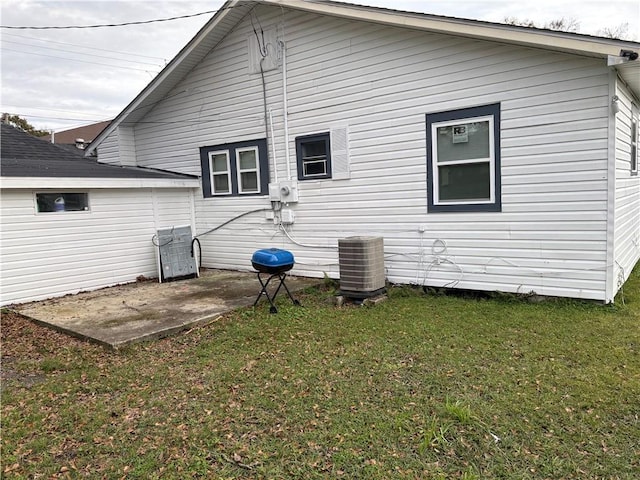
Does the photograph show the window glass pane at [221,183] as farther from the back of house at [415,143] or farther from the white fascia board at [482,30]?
the white fascia board at [482,30]

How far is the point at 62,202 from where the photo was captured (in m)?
7.90

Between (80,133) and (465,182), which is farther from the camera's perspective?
(80,133)

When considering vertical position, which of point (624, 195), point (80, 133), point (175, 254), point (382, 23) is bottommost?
point (175, 254)

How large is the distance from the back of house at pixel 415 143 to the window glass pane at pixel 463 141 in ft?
0.06

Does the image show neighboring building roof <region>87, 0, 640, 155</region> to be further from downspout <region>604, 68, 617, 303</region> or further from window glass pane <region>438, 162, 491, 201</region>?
window glass pane <region>438, 162, 491, 201</region>

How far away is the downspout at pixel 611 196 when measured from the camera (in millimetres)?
5254

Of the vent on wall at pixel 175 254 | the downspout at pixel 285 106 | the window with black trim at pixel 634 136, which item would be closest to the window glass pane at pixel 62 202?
the vent on wall at pixel 175 254

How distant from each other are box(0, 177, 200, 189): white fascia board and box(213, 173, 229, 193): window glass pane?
1.41 ft

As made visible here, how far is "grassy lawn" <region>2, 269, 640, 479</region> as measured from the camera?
9.01ft

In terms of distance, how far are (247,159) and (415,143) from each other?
3700mm

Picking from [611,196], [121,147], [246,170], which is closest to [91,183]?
[246,170]

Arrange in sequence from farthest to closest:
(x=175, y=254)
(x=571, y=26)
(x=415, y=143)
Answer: (x=571, y=26), (x=175, y=254), (x=415, y=143)

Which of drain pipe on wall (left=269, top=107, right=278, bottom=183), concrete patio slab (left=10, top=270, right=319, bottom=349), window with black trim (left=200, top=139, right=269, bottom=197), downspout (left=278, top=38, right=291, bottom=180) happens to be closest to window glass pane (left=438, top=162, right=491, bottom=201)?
concrete patio slab (left=10, top=270, right=319, bottom=349)

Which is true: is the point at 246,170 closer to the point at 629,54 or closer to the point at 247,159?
the point at 247,159
